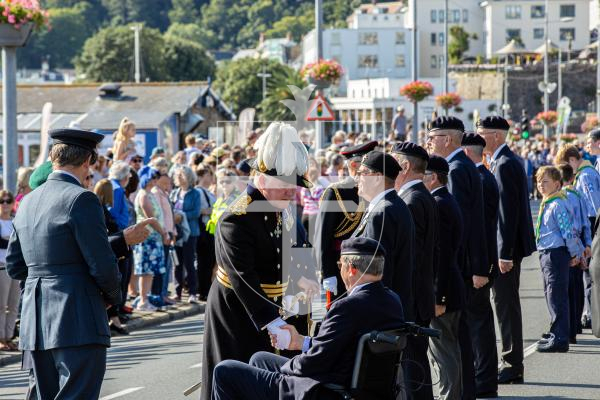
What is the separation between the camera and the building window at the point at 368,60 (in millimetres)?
152375

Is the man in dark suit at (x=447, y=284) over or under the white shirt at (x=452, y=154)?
under

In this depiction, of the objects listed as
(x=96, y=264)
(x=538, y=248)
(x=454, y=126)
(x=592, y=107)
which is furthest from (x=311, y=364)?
(x=592, y=107)

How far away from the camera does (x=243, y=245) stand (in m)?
6.86

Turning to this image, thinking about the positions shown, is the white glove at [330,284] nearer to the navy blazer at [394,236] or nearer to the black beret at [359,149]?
the black beret at [359,149]

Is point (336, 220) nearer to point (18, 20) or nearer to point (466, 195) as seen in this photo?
point (466, 195)

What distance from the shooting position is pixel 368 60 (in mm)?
153000

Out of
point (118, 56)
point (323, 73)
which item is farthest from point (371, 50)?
point (323, 73)

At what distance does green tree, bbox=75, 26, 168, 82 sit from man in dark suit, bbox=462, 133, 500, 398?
377 ft

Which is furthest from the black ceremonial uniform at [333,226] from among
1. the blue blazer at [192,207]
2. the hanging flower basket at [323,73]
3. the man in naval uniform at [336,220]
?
the hanging flower basket at [323,73]

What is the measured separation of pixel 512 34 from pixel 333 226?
142342mm

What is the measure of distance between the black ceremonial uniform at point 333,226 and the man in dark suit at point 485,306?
1.13 metres

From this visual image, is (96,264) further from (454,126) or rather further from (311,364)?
(454,126)

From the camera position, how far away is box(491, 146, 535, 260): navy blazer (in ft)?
34.9

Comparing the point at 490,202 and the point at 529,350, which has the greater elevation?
the point at 490,202
